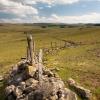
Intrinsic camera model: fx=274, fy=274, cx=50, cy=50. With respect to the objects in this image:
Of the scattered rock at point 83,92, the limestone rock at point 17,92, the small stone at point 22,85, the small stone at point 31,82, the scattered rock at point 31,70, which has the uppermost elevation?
the scattered rock at point 31,70

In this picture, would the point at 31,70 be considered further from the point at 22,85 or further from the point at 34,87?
the point at 34,87

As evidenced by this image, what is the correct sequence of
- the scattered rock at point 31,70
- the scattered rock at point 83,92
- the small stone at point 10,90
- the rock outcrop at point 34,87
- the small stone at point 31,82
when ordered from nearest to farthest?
the rock outcrop at point 34,87 < the small stone at point 31,82 < the small stone at point 10,90 < the scattered rock at point 83,92 < the scattered rock at point 31,70

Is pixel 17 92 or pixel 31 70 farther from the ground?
pixel 31 70

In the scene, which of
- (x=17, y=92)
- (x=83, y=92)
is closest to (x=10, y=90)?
(x=17, y=92)

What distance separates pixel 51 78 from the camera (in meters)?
30.1

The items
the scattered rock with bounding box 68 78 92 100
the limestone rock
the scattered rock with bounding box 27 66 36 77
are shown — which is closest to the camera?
the limestone rock

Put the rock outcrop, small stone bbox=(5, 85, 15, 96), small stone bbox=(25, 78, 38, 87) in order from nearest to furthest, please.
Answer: the rock outcrop < small stone bbox=(25, 78, 38, 87) < small stone bbox=(5, 85, 15, 96)

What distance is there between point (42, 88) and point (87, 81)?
10190 millimetres

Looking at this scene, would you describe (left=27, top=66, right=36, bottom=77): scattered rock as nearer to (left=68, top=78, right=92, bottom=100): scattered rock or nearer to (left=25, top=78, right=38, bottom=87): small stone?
(left=25, top=78, right=38, bottom=87): small stone

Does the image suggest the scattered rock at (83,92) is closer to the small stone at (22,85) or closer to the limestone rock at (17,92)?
the small stone at (22,85)

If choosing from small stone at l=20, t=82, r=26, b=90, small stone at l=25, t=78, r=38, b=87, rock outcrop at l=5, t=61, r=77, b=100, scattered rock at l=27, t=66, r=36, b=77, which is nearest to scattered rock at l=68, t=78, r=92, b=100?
rock outcrop at l=5, t=61, r=77, b=100

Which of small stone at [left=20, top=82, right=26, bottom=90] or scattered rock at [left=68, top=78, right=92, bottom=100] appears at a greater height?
small stone at [left=20, top=82, right=26, bottom=90]

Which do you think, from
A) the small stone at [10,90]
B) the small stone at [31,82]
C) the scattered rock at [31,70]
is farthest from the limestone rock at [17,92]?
the scattered rock at [31,70]

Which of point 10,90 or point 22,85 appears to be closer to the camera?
point 22,85
